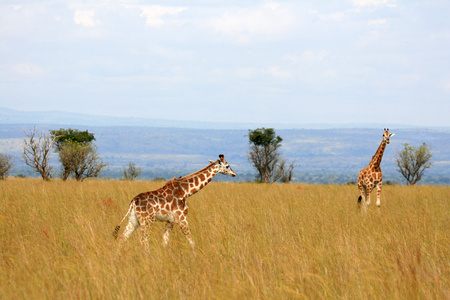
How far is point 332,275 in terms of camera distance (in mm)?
5996

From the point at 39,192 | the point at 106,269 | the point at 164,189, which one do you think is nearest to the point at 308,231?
the point at 164,189

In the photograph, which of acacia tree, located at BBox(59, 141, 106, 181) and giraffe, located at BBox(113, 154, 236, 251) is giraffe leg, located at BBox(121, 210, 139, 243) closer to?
giraffe, located at BBox(113, 154, 236, 251)

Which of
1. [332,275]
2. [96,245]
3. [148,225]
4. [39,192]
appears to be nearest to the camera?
[332,275]

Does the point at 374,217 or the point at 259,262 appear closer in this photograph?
the point at 259,262

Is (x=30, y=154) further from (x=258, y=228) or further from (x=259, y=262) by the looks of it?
(x=259, y=262)

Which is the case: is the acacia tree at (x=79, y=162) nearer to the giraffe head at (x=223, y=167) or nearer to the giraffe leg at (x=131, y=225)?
the giraffe head at (x=223, y=167)

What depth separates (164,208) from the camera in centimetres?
803

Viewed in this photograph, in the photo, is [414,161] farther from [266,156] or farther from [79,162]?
[79,162]

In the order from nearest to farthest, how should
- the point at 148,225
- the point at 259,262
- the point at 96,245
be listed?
the point at 259,262 < the point at 96,245 < the point at 148,225

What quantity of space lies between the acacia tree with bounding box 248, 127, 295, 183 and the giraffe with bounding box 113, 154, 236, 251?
26910mm

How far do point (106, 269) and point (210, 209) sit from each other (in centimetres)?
581

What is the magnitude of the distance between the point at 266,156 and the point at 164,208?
93.4 feet

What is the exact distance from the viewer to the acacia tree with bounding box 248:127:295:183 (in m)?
36.0

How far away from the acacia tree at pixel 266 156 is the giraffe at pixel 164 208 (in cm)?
2691
